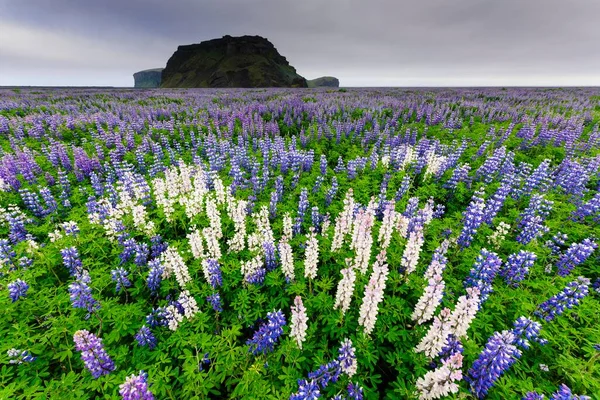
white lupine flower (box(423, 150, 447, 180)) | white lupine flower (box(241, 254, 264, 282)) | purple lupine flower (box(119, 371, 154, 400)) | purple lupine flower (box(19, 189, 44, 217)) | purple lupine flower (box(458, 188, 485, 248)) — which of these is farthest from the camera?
white lupine flower (box(423, 150, 447, 180))

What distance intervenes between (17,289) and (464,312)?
21.0ft

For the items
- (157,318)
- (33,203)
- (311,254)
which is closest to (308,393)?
(311,254)

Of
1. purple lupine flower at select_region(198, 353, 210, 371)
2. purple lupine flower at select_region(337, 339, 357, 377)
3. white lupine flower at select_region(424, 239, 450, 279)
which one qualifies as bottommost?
purple lupine flower at select_region(198, 353, 210, 371)

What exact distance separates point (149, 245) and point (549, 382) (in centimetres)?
676

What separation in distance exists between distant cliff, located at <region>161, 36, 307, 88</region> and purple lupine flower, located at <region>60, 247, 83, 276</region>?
86471 mm

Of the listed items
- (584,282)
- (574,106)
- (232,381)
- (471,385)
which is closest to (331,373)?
(232,381)

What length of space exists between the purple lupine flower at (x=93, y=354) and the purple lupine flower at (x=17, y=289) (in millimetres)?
2009

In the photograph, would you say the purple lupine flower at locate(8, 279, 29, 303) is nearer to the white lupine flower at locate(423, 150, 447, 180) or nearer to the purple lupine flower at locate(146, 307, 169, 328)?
the purple lupine flower at locate(146, 307, 169, 328)

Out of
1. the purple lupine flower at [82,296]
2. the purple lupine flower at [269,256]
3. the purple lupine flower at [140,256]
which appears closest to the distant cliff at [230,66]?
the purple lupine flower at [140,256]

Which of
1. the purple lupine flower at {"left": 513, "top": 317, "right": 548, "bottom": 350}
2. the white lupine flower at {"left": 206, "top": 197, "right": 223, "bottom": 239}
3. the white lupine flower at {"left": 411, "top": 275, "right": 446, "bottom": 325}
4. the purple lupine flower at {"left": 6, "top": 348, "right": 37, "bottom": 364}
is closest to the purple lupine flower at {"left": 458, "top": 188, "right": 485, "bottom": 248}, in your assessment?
the purple lupine flower at {"left": 513, "top": 317, "right": 548, "bottom": 350}

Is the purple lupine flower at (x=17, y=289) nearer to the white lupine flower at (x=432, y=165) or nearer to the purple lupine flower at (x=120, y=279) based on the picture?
the purple lupine flower at (x=120, y=279)

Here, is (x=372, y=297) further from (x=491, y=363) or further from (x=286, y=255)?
(x=286, y=255)

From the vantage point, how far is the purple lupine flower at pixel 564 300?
3.56 metres

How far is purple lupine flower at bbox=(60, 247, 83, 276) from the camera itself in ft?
14.5
